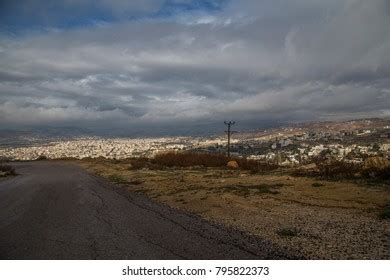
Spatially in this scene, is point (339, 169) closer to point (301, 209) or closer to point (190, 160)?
point (301, 209)

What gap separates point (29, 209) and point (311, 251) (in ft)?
31.8

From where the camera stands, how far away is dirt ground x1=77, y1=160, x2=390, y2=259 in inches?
353

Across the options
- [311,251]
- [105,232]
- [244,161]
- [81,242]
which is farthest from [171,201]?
[244,161]

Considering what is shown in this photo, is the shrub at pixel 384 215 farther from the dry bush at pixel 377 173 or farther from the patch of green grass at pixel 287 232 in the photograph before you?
the dry bush at pixel 377 173

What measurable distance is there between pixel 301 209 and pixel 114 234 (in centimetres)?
612

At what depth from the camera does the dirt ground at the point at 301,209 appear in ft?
29.4

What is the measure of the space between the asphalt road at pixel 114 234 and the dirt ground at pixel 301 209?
34.5 inches

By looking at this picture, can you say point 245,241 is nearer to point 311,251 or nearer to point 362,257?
point 311,251


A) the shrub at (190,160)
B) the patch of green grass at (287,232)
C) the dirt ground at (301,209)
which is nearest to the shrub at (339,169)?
the dirt ground at (301,209)

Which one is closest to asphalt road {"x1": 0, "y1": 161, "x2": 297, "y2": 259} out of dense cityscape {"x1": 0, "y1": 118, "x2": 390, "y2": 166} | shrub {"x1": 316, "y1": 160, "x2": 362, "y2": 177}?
shrub {"x1": 316, "y1": 160, "x2": 362, "y2": 177}

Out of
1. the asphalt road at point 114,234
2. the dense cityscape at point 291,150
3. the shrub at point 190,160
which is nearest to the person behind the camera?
the asphalt road at point 114,234
